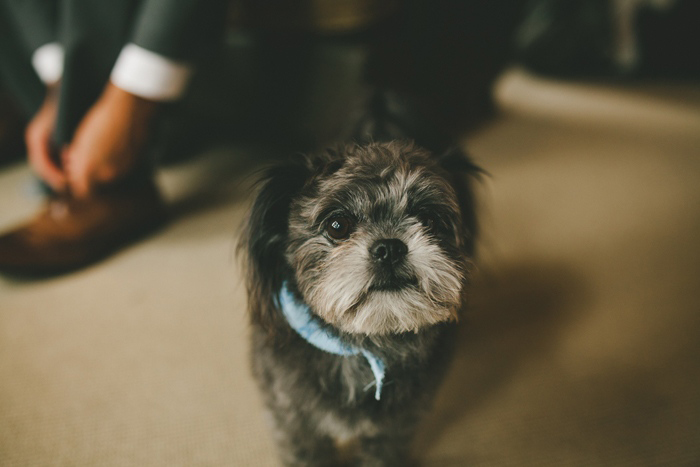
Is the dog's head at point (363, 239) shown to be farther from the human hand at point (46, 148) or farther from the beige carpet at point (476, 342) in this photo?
the human hand at point (46, 148)

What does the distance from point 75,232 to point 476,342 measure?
151 cm

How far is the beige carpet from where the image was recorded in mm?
1116

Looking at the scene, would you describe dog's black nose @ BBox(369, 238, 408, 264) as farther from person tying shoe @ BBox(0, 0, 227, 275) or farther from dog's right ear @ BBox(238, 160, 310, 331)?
person tying shoe @ BBox(0, 0, 227, 275)

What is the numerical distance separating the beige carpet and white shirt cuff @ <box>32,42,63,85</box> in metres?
0.61

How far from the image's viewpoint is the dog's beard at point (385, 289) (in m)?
0.77

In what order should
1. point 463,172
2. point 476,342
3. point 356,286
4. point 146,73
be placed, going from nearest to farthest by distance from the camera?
point 356,286, point 463,172, point 476,342, point 146,73

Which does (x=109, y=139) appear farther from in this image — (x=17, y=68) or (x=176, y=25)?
(x=17, y=68)

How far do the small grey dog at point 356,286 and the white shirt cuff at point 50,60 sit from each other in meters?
1.46

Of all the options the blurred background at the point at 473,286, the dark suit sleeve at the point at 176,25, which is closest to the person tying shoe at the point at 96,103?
the dark suit sleeve at the point at 176,25

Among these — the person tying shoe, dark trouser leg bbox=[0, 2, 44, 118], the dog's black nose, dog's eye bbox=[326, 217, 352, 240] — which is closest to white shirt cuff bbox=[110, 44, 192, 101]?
the person tying shoe

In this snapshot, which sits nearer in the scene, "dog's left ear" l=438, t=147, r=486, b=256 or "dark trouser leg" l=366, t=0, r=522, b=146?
"dog's left ear" l=438, t=147, r=486, b=256

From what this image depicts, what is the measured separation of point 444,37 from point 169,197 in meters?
1.66

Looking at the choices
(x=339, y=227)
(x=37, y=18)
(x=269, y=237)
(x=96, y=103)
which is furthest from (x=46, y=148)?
(x=339, y=227)

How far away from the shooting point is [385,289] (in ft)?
2.56
